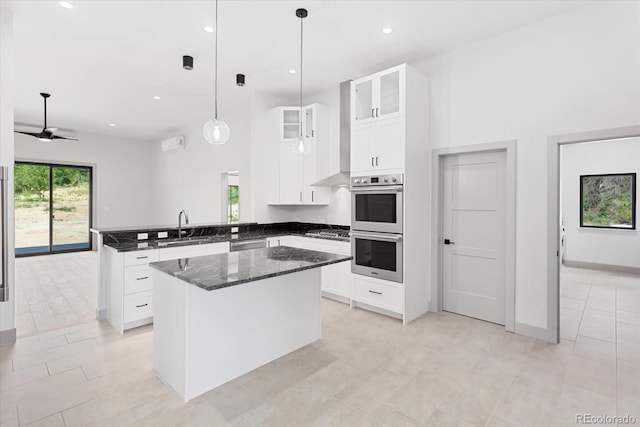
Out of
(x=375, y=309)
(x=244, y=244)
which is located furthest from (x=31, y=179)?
(x=375, y=309)

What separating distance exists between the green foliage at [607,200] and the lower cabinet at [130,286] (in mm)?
7444

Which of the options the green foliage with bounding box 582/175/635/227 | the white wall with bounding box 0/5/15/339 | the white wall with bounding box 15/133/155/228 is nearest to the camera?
the white wall with bounding box 0/5/15/339

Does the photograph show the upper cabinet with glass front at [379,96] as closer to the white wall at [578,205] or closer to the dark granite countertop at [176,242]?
the dark granite countertop at [176,242]

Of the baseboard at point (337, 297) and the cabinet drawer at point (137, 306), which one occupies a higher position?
the cabinet drawer at point (137, 306)

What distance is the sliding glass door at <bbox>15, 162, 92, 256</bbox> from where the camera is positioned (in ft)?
25.3

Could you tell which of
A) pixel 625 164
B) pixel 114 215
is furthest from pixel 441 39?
pixel 114 215

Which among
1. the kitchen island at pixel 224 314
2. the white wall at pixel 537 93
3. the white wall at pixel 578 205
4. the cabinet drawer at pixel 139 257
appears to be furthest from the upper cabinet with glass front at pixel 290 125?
the white wall at pixel 578 205

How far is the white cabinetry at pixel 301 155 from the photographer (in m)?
4.98

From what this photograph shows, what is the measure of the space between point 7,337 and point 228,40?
367 cm

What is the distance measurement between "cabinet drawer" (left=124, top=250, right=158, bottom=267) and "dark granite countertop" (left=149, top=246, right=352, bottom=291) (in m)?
1.18

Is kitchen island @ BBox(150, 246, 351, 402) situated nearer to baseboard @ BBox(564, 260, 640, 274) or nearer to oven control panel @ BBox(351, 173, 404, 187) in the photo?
oven control panel @ BBox(351, 173, 404, 187)

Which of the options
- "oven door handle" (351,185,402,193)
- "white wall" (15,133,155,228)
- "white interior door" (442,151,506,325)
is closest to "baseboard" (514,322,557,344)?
"white interior door" (442,151,506,325)

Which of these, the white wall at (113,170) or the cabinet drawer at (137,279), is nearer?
the cabinet drawer at (137,279)

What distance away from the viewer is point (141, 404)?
2180 millimetres
